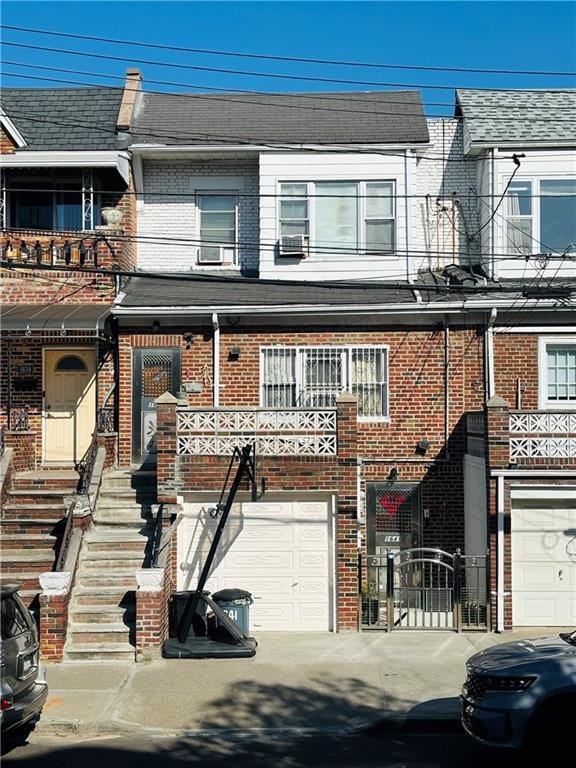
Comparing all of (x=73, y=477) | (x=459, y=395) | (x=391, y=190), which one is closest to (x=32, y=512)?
(x=73, y=477)

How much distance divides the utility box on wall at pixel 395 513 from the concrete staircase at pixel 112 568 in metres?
4.17

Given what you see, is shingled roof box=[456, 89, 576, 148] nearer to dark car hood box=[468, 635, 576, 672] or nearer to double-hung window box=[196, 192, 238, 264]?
double-hung window box=[196, 192, 238, 264]

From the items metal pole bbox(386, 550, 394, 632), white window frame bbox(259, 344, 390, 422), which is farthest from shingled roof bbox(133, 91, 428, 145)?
metal pole bbox(386, 550, 394, 632)

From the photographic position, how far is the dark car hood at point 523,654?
9.12m

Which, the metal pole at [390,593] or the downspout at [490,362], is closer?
the metal pole at [390,593]

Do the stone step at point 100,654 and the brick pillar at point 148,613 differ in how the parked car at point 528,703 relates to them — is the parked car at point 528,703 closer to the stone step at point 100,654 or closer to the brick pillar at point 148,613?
the brick pillar at point 148,613

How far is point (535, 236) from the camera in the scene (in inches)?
741

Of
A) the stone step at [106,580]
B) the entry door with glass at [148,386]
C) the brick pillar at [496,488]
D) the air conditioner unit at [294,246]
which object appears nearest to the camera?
the stone step at [106,580]

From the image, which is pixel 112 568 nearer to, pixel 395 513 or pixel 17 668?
pixel 395 513

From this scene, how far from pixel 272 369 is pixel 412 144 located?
5.42 metres

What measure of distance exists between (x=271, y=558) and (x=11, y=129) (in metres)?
10.1

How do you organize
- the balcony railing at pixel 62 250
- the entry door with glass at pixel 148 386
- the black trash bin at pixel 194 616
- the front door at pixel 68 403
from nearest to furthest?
the black trash bin at pixel 194 616 → the entry door with glass at pixel 148 386 → the balcony railing at pixel 62 250 → the front door at pixel 68 403

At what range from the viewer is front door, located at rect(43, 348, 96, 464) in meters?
18.9

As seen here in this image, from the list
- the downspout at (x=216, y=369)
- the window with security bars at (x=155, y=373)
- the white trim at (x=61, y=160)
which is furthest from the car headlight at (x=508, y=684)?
the white trim at (x=61, y=160)
